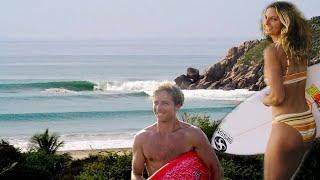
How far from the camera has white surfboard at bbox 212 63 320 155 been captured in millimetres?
4930

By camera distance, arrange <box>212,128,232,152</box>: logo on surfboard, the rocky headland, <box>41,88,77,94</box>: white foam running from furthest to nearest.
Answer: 1. the rocky headland
2. <box>41,88,77,94</box>: white foam
3. <box>212,128,232,152</box>: logo on surfboard

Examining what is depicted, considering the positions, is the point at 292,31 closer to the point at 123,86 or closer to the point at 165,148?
the point at 165,148

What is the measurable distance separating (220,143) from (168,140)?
2091mm

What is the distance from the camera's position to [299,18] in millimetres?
3508

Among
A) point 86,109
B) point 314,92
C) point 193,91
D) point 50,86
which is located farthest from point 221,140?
point 50,86

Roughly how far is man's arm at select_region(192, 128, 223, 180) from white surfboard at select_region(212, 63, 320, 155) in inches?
69.0

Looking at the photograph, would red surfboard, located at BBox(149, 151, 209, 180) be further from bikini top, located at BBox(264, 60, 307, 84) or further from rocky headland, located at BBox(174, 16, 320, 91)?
rocky headland, located at BBox(174, 16, 320, 91)

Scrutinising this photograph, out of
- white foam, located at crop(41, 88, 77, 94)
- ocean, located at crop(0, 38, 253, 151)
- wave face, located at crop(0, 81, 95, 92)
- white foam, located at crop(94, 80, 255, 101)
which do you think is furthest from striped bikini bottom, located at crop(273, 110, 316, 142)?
wave face, located at crop(0, 81, 95, 92)

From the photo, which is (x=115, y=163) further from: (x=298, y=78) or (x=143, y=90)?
(x=143, y=90)

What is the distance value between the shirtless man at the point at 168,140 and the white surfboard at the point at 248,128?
5.83 feet

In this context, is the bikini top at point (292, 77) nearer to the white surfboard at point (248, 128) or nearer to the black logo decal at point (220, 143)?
the white surfboard at point (248, 128)

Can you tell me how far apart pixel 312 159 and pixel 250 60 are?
5072 cm

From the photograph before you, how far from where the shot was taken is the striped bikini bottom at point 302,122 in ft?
11.6

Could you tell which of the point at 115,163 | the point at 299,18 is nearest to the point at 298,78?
the point at 299,18
